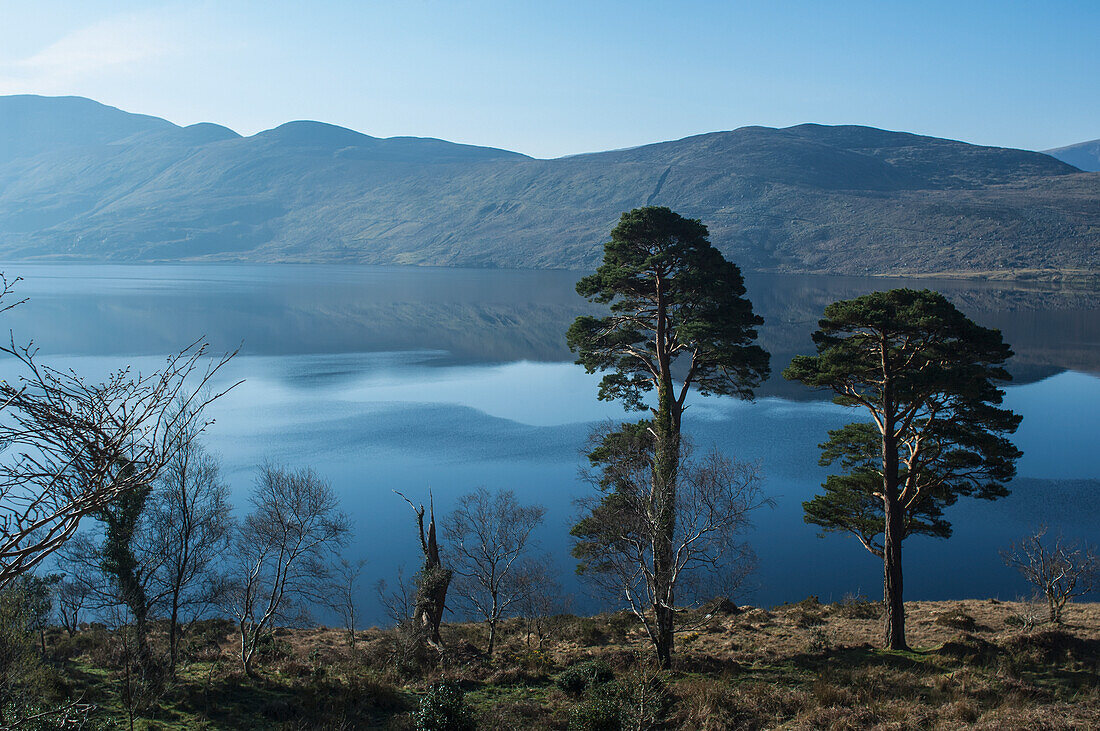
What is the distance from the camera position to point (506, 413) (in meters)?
50.2

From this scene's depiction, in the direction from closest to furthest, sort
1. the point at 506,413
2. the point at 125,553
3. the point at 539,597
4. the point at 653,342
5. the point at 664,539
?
the point at 664,539, the point at 125,553, the point at 653,342, the point at 539,597, the point at 506,413

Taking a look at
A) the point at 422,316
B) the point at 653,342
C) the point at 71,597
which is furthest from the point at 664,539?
the point at 422,316

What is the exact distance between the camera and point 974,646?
51.4 feet

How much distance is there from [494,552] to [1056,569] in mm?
16175

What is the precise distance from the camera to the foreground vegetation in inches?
456

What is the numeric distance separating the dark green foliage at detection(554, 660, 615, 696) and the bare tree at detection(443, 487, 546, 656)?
13.7 feet

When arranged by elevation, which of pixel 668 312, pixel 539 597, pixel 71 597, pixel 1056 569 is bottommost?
pixel 539 597

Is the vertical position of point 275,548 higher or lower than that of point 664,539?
lower

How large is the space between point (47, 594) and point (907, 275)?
548 ft

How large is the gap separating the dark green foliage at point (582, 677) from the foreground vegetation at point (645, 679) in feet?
0.11

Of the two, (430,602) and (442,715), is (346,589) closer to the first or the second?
(430,602)

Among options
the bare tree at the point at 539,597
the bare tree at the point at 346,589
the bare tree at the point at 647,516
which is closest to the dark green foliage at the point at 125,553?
the bare tree at the point at 346,589

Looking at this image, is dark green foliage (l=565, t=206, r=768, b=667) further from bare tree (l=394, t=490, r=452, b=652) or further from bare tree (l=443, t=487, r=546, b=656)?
bare tree (l=394, t=490, r=452, b=652)

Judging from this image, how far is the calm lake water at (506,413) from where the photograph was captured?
29.2 meters
